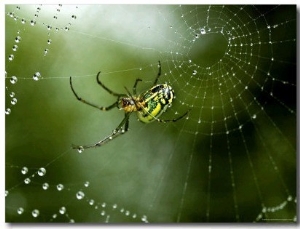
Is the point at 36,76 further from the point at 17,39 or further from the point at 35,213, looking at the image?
the point at 35,213

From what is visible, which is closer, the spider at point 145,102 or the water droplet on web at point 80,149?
the spider at point 145,102

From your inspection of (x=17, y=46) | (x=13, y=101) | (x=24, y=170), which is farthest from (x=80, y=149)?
(x=17, y=46)

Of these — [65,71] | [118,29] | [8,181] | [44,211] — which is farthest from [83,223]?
[118,29]

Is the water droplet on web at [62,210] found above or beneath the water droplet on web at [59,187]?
beneath

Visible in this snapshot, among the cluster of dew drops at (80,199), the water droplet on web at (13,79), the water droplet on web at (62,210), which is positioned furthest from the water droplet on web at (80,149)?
the water droplet on web at (13,79)

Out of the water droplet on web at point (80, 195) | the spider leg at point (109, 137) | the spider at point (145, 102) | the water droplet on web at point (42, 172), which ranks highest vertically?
the spider at point (145, 102)

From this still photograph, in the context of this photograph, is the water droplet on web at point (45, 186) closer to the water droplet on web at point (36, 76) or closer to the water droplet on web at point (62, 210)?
the water droplet on web at point (62, 210)
